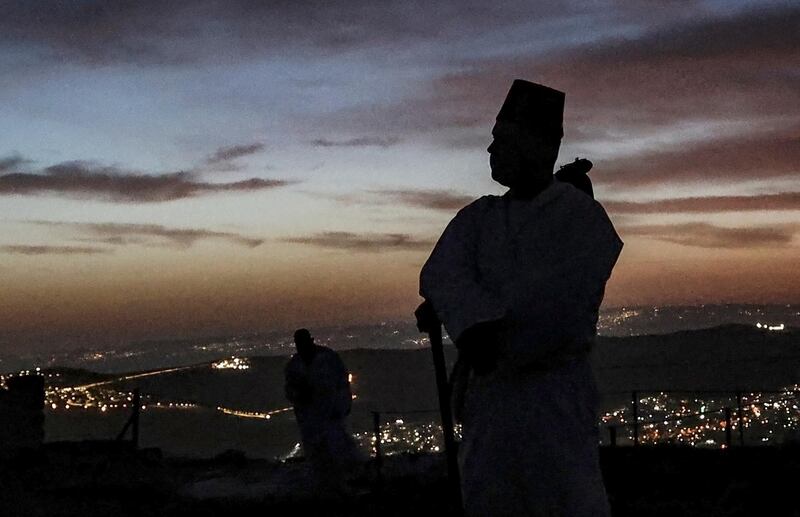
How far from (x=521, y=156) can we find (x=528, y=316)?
68 centimetres

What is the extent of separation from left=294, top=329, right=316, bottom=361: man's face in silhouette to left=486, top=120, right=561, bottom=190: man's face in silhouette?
1037cm

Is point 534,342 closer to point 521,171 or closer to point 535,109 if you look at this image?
point 521,171

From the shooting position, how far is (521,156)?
434 cm

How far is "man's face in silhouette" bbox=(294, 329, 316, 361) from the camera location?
1454 centimetres

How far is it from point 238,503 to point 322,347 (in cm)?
230

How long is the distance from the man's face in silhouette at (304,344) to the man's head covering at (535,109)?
34.0ft

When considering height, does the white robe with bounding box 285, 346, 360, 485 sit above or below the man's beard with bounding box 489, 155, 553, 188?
below

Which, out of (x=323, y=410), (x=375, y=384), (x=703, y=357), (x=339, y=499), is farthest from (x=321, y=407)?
Result: (x=703, y=357)

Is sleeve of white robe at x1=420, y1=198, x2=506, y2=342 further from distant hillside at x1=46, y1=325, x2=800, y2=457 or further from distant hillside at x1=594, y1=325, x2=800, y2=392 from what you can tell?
distant hillside at x1=594, y1=325, x2=800, y2=392

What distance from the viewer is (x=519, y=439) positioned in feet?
13.6

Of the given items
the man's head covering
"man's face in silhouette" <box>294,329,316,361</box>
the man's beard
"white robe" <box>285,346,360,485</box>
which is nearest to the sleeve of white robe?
the man's beard

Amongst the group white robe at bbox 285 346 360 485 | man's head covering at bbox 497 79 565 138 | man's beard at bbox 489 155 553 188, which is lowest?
white robe at bbox 285 346 360 485

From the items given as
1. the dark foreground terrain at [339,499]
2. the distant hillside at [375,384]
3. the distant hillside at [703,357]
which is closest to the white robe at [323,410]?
the dark foreground terrain at [339,499]

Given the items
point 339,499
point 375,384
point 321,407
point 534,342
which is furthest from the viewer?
point 375,384
